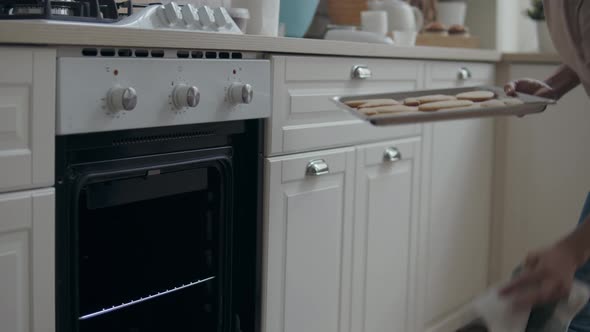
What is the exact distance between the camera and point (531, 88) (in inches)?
64.7

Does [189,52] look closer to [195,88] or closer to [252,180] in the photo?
[195,88]

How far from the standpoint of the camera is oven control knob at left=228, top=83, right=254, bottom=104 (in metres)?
1.55

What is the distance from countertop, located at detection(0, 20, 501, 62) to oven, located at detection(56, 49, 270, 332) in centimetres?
4

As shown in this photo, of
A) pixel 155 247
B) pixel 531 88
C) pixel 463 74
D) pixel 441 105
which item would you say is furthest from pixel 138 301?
pixel 463 74

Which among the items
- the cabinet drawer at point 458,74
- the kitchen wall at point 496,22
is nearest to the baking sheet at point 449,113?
the cabinet drawer at point 458,74

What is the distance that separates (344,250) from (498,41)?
1.43 meters

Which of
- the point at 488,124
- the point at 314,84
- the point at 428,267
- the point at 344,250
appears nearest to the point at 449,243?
the point at 428,267

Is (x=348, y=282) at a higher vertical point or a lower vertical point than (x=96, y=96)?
lower

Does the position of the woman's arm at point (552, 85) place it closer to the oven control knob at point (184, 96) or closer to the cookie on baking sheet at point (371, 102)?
the cookie on baking sheet at point (371, 102)

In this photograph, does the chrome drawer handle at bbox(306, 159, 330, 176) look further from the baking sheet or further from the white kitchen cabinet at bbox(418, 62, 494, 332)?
the white kitchen cabinet at bbox(418, 62, 494, 332)

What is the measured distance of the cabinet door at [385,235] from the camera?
2.00m

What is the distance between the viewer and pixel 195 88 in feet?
4.74

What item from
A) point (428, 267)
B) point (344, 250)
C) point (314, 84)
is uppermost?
point (314, 84)

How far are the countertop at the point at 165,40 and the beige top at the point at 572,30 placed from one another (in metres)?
0.55
